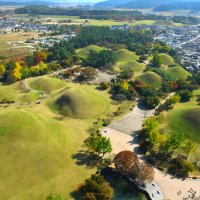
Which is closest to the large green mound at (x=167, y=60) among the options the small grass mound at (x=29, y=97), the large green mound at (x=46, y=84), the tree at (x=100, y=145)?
the large green mound at (x=46, y=84)

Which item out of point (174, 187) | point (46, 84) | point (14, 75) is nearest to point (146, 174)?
point (174, 187)

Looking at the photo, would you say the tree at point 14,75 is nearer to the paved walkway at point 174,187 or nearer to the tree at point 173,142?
the paved walkway at point 174,187

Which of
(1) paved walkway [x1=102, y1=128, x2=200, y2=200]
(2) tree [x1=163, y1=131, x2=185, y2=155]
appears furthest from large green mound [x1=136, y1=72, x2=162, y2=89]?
(1) paved walkway [x1=102, y1=128, x2=200, y2=200]

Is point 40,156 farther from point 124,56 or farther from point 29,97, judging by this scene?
point 124,56

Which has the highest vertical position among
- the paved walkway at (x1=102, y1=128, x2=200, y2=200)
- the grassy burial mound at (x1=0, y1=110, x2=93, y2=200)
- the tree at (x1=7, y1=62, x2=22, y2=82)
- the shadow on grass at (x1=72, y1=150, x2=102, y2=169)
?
the tree at (x1=7, y1=62, x2=22, y2=82)

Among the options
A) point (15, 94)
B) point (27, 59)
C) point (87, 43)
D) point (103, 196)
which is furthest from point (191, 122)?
point (87, 43)

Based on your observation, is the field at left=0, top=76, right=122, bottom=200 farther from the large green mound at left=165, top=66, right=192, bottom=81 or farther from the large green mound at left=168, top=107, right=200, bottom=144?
the large green mound at left=165, top=66, right=192, bottom=81
